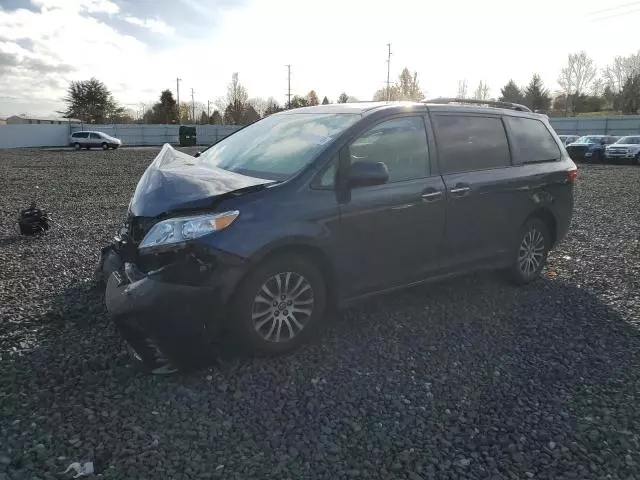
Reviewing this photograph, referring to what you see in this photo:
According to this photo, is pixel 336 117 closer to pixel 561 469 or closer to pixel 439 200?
pixel 439 200

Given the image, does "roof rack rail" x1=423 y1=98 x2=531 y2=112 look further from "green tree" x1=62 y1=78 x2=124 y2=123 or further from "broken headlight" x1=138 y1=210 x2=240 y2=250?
"green tree" x1=62 y1=78 x2=124 y2=123

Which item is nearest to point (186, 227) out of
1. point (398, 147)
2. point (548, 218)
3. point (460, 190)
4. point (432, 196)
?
point (398, 147)

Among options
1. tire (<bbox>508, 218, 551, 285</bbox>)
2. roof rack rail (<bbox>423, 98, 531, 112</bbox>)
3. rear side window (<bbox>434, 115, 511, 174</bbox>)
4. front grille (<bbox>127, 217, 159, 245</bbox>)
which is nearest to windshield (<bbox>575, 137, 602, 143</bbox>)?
roof rack rail (<bbox>423, 98, 531, 112</bbox>)

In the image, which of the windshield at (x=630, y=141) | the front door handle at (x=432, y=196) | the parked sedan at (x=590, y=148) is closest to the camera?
the front door handle at (x=432, y=196)

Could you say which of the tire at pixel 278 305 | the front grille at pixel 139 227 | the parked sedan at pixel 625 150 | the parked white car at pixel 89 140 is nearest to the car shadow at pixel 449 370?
the tire at pixel 278 305

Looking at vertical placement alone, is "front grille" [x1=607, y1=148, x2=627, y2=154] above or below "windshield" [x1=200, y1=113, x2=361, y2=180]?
above

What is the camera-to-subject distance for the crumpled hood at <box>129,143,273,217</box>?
11.6 feet

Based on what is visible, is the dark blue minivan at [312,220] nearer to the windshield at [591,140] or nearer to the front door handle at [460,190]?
the front door handle at [460,190]

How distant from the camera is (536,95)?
244ft

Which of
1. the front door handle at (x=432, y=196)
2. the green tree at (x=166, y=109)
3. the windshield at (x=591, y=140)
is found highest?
the green tree at (x=166, y=109)

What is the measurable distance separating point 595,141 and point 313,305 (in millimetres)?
31770

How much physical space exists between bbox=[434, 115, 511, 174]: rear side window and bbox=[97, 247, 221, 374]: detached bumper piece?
2447mm

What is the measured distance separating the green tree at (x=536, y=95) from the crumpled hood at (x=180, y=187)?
7749 cm

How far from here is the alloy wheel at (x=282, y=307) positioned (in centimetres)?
361
